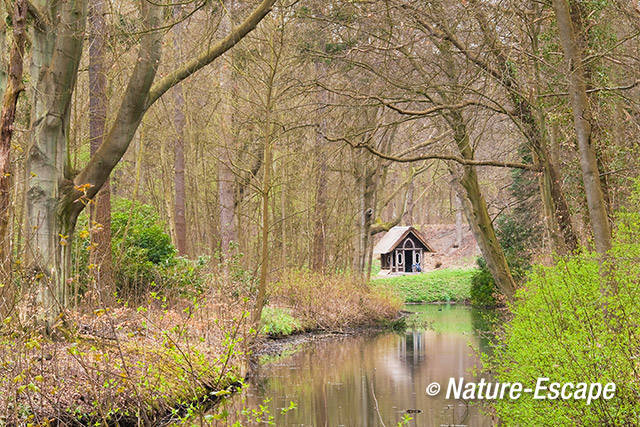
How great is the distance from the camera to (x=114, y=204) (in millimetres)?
18438

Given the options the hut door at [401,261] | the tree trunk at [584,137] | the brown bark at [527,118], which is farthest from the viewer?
the hut door at [401,261]

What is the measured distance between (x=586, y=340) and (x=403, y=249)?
3978cm

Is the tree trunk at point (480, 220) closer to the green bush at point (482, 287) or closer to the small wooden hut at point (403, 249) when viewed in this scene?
the green bush at point (482, 287)

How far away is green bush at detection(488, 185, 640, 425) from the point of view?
19.7 ft

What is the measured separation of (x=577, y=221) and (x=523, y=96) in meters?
3.82

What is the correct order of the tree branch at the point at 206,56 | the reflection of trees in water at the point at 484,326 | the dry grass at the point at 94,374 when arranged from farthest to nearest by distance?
the reflection of trees in water at the point at 484,326, the tree branch at the point at 206,56, the dry grass at the point at 94,374

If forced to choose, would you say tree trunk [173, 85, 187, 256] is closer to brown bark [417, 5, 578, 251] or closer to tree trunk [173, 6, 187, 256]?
tree trunk [173, 6, 187, 256]

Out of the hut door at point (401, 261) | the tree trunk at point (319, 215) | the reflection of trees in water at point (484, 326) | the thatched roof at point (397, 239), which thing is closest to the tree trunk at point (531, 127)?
the reflection of trees in water at point (484, 326)

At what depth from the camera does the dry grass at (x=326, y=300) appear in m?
20.0

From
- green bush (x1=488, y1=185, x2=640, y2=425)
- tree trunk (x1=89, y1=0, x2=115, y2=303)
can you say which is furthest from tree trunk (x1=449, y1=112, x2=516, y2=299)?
tree trunk (x1=89, y1=0, x2=115, y2=303)

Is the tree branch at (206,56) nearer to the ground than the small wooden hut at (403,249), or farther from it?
farther from it

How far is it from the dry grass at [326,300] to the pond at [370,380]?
3.65ft

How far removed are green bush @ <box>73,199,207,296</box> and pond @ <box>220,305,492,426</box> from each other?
8.40 ft

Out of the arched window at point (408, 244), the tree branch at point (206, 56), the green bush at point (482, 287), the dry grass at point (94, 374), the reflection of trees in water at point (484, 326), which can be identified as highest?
the tree branch at point (206, 56)
